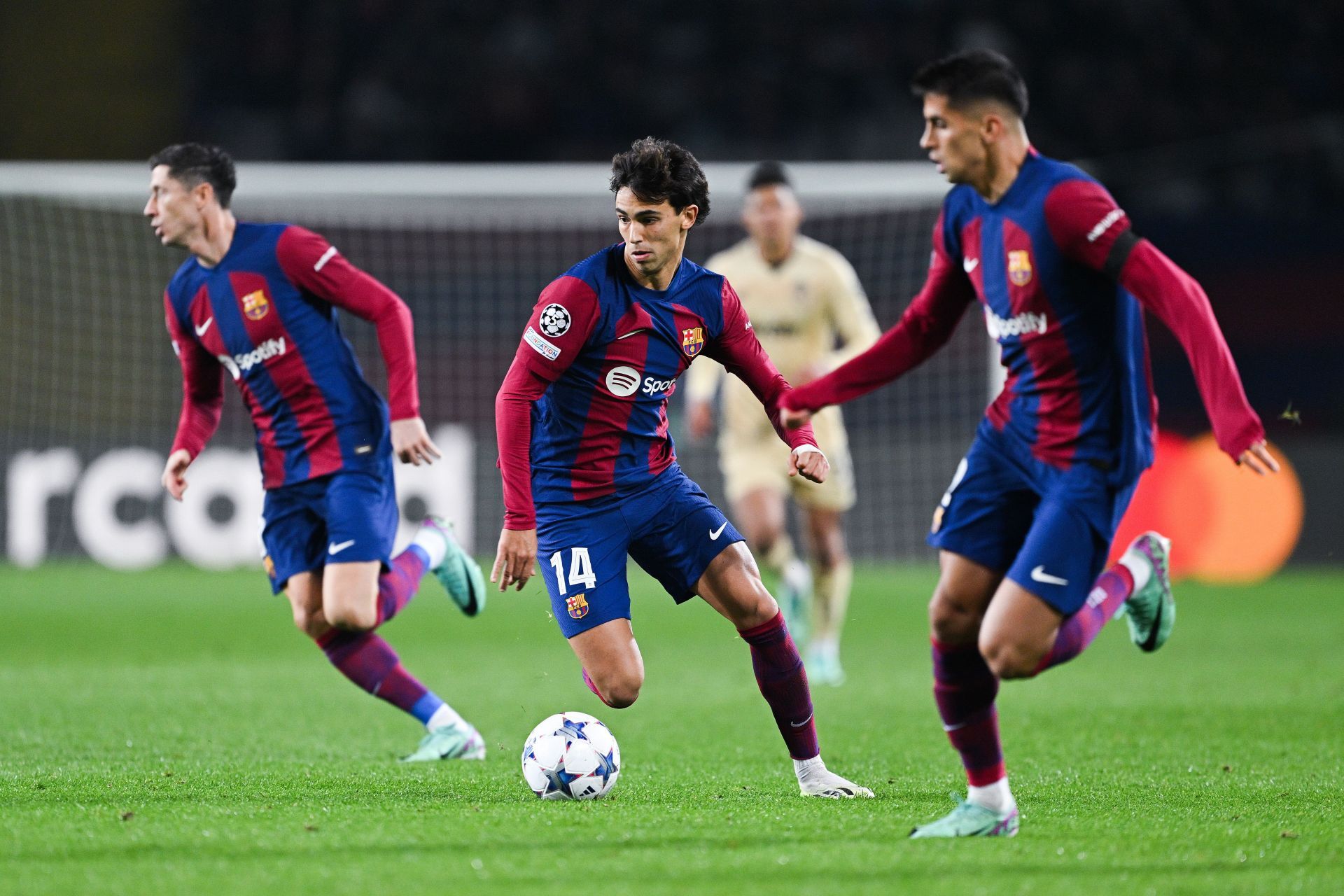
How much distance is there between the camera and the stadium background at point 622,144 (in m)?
14.6

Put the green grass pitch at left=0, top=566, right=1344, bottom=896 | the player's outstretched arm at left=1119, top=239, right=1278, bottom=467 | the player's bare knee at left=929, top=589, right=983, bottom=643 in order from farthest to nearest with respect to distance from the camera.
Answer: the player's bare knee at left=929, top=589, right=983, bottom=643 → the player's outstretched arm at left=1119, top=239, right=1278, bottom=467 → the green grass pitch at left=0, top=566, right=1344, bottom=896

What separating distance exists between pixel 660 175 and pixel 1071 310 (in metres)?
1.25

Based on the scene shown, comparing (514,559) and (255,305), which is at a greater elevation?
(255,305)

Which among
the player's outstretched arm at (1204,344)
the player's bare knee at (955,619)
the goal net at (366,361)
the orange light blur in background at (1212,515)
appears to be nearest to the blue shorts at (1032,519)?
the player's bare knee at (955,619)

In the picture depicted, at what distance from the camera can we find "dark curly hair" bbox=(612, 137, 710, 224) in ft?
14.6

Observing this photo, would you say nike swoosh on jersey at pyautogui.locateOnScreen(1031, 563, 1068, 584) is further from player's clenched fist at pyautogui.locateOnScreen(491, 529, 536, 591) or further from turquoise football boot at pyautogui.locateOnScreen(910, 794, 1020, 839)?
player's clenched fist at pyautogui.locateOnScreen(491, 529, 536, 591)

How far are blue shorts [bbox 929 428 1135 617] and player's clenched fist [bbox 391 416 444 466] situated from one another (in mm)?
1856

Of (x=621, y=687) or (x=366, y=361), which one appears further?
(x=366, y=361)

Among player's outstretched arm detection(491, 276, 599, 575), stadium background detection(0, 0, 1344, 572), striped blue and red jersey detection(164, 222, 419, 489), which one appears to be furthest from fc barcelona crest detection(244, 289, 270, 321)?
stadium background detection(0, 0, 1344, 572)

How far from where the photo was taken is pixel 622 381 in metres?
4.68

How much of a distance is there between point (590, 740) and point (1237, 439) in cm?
202

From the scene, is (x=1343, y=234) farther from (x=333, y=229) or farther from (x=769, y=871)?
(x=769, y=871)

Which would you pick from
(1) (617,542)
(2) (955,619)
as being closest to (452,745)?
(1) (617,542)

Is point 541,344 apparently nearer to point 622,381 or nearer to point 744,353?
point 622,381
